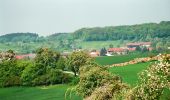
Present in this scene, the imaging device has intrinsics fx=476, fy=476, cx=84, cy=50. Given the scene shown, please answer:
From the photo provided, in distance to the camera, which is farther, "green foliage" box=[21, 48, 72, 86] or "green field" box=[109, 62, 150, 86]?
"green foliage" box=[21, 48, 72, 86]

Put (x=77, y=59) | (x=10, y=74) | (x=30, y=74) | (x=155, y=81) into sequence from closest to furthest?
(x=155, y=81)
(x=30, y=74)
(x=10, y=74)
(x=77, y=59)

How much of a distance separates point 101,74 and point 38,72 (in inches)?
1583

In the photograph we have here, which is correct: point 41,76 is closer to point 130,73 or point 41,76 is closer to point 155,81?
point 130,73

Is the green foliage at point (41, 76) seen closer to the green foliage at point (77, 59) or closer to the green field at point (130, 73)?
the green foliage at point (77, 59)

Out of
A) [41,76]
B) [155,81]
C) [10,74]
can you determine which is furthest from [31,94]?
[155,81]

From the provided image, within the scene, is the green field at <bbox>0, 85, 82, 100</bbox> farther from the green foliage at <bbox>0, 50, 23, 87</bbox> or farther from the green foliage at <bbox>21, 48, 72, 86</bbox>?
the green foliage at <bbox>21, 48, 72, 86</bbox>

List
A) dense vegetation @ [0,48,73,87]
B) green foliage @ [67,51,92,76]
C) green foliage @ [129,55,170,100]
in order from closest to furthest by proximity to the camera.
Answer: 1. green foliage @ [129,55,170,100]
2. dense vegetation @ [0,48,73,87]
3. green foliage @ [67,51,92,76]

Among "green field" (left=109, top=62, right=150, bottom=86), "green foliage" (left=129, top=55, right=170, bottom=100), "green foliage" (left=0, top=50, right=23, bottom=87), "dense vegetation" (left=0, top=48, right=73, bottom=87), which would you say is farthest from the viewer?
"green foliage" (left=0, top=50, right=23, bottom=87)

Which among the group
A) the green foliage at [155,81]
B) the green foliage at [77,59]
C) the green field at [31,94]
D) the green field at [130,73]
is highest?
the green foliage at [155,81]

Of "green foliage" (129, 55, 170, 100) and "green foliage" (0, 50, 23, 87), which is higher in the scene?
"green foliage" (129, 55, 170, 100)

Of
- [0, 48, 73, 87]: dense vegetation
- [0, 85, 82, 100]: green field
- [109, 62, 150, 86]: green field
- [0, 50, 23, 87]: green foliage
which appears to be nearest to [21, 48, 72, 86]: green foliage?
[0, 48, 73, 87]: dense vegetation

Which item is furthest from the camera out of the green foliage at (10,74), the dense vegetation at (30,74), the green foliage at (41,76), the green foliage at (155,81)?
the green foliage at (10,74)

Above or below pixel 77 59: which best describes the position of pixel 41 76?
below

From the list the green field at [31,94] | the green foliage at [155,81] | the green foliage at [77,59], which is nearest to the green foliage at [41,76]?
the green foliage at [77,59]
